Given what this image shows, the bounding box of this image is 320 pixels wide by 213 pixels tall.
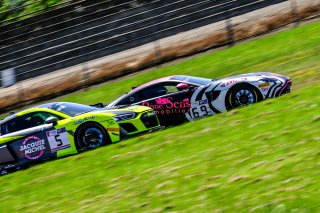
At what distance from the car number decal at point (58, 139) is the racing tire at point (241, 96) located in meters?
3.80

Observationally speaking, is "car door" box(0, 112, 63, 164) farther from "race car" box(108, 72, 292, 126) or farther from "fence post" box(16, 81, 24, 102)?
"fence post" box(16, 81, 24, 102)

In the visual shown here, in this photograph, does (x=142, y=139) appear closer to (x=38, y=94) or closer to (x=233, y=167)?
(x=233, y=167)

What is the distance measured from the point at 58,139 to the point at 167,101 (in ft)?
9.08

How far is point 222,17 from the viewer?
29250 mm

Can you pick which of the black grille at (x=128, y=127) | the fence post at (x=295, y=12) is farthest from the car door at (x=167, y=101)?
the fence post at (x=295, y=12)

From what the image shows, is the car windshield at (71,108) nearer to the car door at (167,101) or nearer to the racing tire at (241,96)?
the car door at (167,101)

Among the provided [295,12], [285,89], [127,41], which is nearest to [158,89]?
[285,89]

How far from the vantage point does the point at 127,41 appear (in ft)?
99.0

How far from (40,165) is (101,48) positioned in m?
16.7

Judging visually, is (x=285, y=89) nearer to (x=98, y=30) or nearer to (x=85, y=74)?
(x=85, y=74)

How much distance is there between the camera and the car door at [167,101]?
A: 15.8 m

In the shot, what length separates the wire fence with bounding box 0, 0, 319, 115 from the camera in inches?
1059

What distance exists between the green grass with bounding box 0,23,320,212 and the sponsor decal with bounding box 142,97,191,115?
3.92 ft

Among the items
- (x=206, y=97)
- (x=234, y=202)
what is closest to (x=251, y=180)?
(x=234, y=202)
